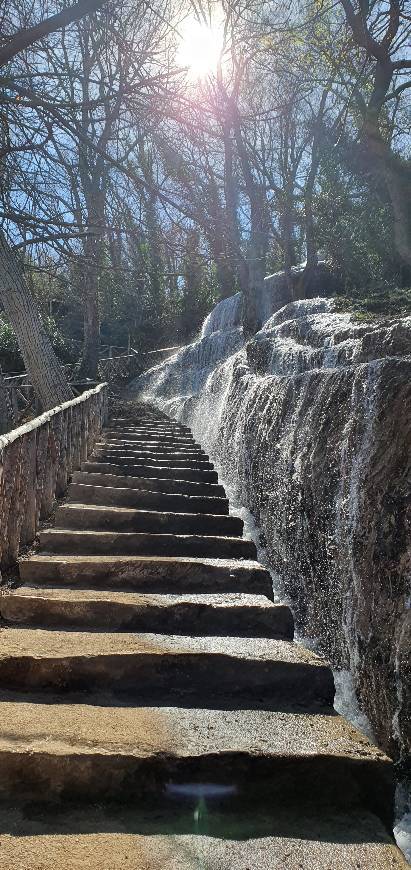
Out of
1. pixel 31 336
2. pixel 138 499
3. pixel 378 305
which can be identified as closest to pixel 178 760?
pixel 138 499

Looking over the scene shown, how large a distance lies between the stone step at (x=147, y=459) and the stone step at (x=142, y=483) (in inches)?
30.5

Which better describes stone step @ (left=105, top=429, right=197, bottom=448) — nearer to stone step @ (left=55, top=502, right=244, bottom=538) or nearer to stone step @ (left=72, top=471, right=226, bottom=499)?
stone step @ (left=72, top=471, right=226, bottom=499)

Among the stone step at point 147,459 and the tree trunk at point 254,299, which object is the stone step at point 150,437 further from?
the tree trunk at point 254,299

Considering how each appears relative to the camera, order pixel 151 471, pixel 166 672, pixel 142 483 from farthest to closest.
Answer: pixel 151 471 < pixel 142 483 < pixel 166 672

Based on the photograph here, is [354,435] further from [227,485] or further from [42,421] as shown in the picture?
[227,485]

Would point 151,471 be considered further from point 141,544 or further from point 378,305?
point 378,305

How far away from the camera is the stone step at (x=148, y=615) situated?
3332 mm

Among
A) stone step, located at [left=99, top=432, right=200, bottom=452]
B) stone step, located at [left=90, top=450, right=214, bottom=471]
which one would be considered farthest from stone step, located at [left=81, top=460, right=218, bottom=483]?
stone step, located at [left=99, top=432, right=200, bottom=452]

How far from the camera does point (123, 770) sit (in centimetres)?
218

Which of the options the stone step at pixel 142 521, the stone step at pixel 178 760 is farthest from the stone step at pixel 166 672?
the stone step at pixel 142 521

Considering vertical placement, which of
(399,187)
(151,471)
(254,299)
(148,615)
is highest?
(399,187)

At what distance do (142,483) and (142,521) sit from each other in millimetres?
1014

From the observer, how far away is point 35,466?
456cm

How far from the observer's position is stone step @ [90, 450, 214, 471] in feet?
22.5
